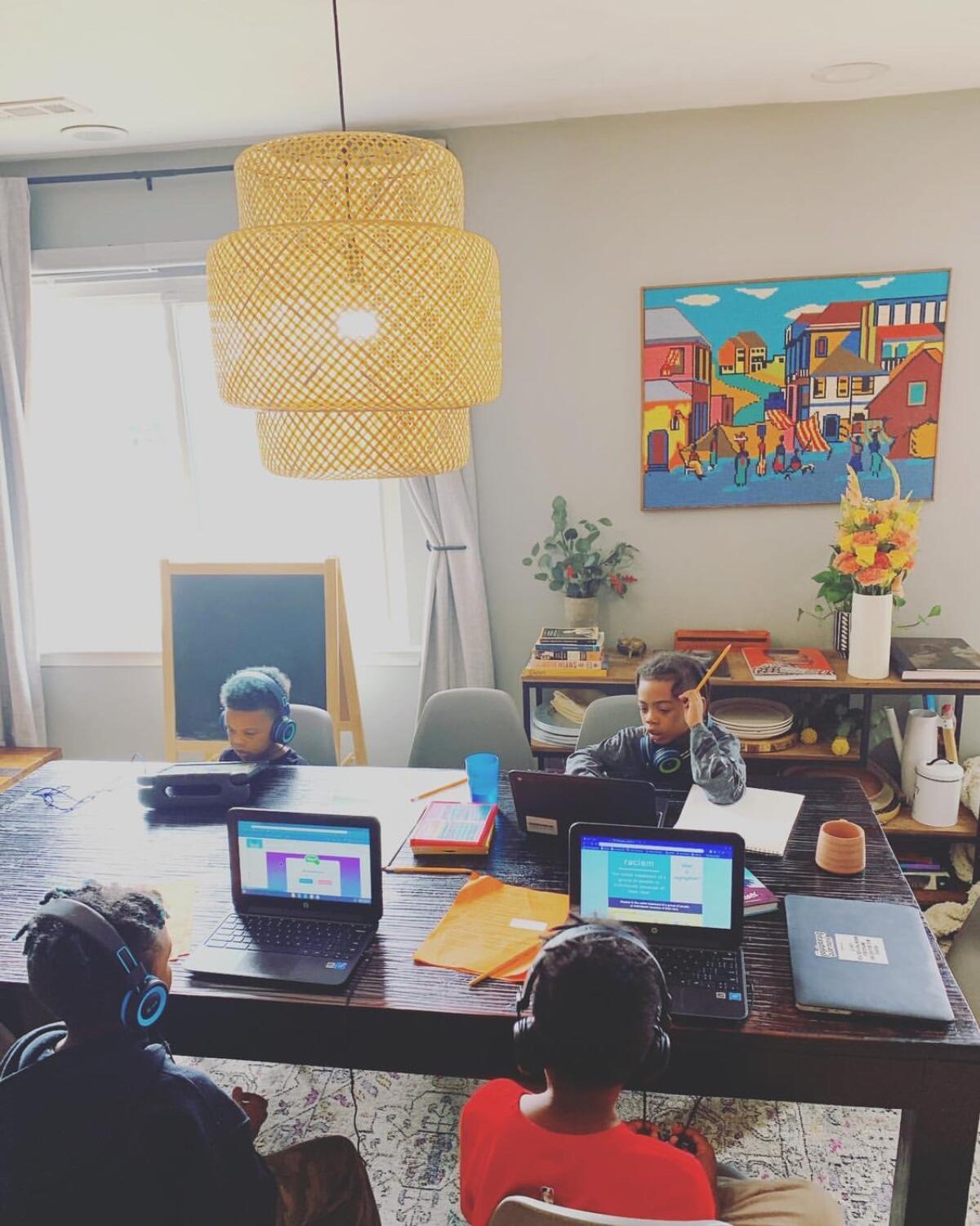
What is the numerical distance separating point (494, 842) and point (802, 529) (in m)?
1.90

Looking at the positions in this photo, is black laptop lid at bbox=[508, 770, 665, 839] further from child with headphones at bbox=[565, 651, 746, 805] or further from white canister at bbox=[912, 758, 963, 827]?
white canister at bbox=[912, 758, 963, 827]

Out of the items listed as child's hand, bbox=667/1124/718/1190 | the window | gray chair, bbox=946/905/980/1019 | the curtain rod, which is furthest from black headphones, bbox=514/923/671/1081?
the curtain rod

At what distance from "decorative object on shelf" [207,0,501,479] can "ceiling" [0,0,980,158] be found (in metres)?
0.90

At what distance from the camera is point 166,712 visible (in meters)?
3.58

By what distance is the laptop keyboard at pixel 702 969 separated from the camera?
165cm

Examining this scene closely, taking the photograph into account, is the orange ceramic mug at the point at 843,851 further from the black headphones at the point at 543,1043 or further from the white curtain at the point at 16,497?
the white curtain at the point at 16,497

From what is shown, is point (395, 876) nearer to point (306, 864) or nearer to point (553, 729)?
point (306, 864)

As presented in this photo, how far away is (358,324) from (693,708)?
1281mm

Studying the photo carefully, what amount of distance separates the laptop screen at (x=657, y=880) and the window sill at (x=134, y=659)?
81.4 inches

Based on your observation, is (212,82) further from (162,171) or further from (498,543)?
(498,543)

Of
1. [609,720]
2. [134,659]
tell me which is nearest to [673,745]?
[609,720]

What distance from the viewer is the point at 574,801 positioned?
207cm

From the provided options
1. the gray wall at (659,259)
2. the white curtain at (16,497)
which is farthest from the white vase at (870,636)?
A: the white curtain at (16,497)

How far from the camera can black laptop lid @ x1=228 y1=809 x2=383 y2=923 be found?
185 centimetres
